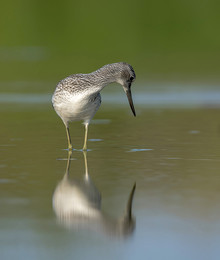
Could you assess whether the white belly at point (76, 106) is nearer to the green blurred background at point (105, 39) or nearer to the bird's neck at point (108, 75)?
the bird's neck at point (108, 75)

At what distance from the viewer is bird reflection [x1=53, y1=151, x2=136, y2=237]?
22.2 feet

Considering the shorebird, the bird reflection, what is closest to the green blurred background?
the shorebird

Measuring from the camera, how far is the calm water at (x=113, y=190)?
6.19m

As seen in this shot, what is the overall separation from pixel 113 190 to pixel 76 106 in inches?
116

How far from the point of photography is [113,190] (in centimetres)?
820

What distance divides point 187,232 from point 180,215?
1.85 feet

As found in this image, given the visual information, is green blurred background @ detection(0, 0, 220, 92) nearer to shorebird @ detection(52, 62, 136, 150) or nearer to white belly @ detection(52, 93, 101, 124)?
white belly @ detection(52, 93, 101, 124)

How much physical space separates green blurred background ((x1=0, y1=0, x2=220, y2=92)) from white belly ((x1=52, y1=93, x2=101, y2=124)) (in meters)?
8.15

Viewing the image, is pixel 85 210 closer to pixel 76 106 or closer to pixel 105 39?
pixel 76 106

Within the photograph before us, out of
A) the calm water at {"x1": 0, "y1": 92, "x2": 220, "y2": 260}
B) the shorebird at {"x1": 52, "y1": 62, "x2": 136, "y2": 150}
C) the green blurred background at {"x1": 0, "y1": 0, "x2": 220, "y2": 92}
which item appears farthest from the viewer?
the green blurred background at {"x1": 0, "y1": 0, "x2": 220, "y2": 92}

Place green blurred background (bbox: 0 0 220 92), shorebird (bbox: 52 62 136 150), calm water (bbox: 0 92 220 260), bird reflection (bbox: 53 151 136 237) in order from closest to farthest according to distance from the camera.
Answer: calm water (bbox: 0 92 220 260) < bird reflection (bbox: 53 151 136 237) < shorebird (bbox: 52 62 136 150) < green blurred background (bbox: 0 0 220 92)

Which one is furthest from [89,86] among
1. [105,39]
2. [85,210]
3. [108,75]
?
[105,39]

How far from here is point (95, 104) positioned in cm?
1121

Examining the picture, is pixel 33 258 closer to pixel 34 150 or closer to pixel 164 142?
pixel 34 150
